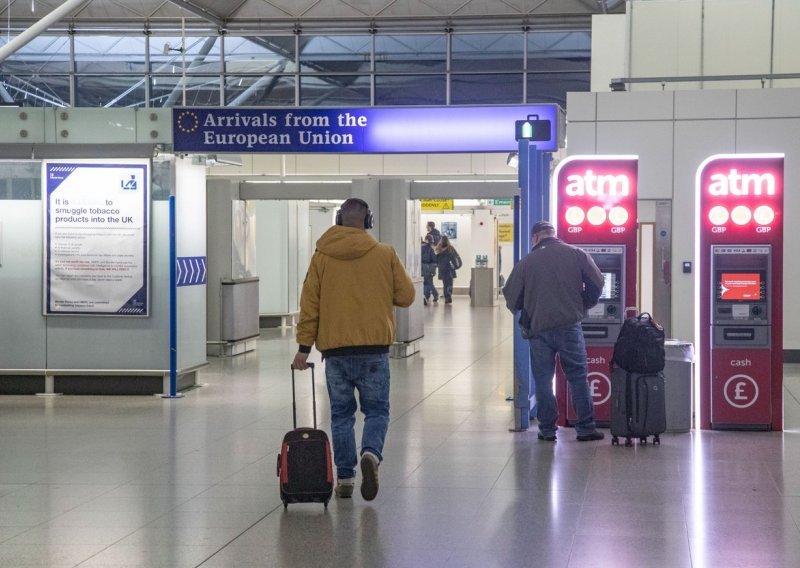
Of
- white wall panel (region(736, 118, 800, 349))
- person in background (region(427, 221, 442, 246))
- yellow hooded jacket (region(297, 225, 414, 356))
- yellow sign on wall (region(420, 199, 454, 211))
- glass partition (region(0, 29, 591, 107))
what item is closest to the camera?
yellow hooded jacket (region(297, 225, 414, 356))

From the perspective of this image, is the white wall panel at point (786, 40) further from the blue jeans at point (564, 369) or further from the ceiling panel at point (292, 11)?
the ceiling panel at point (292, 11)

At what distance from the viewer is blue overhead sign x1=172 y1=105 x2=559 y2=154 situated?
439 inches

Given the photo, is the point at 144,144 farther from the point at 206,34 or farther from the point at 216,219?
the point at 206,34

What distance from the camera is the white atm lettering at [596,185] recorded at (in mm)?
9523

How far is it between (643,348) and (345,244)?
290cm

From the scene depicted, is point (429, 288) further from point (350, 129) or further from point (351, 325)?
point (351, 325)

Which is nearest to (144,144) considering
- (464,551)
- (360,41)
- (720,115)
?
(720,115)

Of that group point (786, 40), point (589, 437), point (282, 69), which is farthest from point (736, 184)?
point (282, 69)

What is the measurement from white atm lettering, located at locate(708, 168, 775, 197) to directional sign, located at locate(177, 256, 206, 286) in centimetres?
521

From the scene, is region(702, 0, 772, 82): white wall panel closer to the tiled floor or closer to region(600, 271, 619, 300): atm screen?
Answer: the tiled floor

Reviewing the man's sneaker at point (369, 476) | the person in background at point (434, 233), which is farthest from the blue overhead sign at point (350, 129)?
the person in background at point (434, 233)

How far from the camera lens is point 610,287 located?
956 cm

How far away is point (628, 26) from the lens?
14797mm

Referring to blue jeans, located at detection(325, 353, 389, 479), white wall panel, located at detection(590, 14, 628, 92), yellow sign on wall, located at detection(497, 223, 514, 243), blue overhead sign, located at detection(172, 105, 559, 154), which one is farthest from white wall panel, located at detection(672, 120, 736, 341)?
yellow sign on wall, located at detection(497, 223, 514, 243)
